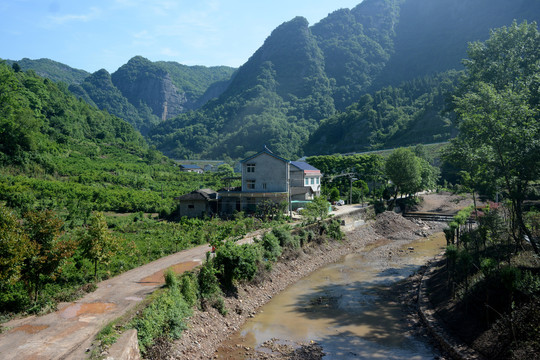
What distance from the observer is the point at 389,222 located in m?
45.8

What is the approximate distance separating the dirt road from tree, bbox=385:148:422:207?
133ft

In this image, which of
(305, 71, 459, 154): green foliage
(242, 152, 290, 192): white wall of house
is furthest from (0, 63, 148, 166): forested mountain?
(305, 71, 459, 154): green foliage

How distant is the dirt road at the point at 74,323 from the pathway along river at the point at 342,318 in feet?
14.0

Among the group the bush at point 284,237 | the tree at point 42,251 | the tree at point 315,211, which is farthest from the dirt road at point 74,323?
the tree at point 315,211

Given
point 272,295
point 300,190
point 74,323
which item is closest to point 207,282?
point 74,323

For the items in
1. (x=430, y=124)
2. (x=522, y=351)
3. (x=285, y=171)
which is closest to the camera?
A: (x=522, y=351)

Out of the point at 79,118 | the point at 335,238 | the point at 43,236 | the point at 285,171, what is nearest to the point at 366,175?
the point at 285,171

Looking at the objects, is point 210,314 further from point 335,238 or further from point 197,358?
point 335,238

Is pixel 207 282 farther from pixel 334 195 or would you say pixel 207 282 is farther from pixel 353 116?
pixel 353 116

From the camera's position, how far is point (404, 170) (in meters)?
51.6

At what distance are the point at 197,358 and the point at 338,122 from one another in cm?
13091

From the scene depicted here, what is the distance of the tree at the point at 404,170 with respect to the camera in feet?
169

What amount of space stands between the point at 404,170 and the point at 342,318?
118 ft

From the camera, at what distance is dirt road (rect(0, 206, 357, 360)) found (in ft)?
35.1
